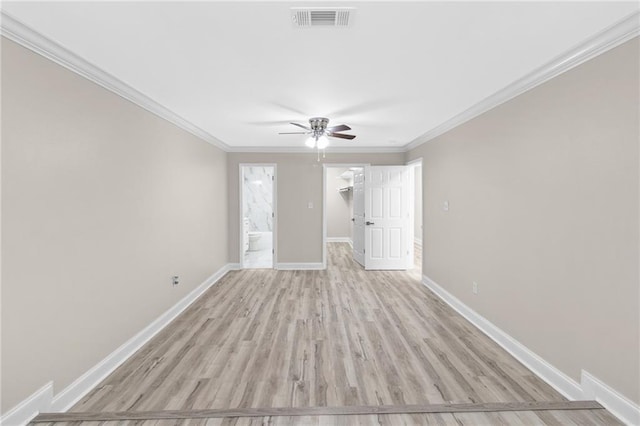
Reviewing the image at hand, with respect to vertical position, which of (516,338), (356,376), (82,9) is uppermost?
(82,9)

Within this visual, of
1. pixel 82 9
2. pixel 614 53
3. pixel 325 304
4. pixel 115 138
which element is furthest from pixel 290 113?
pixel 614 53

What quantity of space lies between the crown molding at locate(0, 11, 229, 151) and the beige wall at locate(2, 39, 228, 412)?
58 millimetres

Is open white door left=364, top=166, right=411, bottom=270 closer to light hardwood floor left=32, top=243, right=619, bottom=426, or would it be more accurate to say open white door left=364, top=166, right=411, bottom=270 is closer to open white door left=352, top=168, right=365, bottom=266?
open white door left=352, top=168, right=365, bottom=266

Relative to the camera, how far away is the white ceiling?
5.50 ft

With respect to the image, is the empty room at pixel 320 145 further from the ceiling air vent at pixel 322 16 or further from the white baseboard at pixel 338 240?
the white baseboard at pixel 338 240

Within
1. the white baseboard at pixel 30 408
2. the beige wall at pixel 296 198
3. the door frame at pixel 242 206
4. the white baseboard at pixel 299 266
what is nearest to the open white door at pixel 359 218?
the beige wall at pixel 296 198

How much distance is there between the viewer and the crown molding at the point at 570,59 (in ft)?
5.84

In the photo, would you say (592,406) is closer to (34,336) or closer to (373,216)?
(34,336)

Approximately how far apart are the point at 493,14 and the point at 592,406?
8.25 feet

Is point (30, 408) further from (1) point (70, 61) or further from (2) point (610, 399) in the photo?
(2) point (610, 399)

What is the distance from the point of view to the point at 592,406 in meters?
1.97

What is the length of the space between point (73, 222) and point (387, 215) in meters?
4.94

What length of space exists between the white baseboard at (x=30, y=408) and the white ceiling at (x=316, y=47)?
2233 millimetres

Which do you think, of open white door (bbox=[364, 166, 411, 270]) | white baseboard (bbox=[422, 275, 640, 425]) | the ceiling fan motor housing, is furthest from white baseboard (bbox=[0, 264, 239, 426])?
open white door (bbox=[364, 166, 411, 270])
